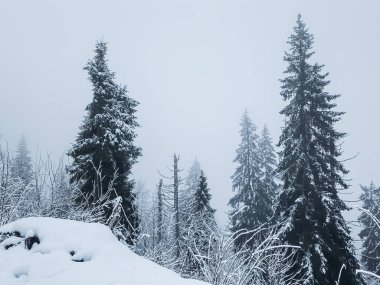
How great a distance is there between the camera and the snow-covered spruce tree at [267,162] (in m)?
29.4

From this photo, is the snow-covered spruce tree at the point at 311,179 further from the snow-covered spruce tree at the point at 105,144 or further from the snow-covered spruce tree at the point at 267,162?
the snow-covered spruce tree at the point at 267,162

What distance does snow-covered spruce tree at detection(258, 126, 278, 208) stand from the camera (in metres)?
29.4

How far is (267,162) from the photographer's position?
1249 inches

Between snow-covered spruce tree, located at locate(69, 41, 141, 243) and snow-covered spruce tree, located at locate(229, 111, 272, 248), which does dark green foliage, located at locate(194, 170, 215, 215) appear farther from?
snow-covered spruce tree, located at locate(69, 41, 141, 243)

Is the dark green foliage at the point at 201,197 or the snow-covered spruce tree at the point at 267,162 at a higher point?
the snow-covered spruce tree at the point at 267,162

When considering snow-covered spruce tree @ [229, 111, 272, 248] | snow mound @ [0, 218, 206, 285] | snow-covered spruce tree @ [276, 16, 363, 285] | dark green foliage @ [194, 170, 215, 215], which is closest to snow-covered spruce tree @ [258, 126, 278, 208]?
snow-covered spruce tree @ [229, 111, 272, 248]

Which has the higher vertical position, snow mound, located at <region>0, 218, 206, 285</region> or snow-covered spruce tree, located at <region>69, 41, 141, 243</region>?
snow-covered spruce tree, located at <region>69, 41, 141, 243</region>

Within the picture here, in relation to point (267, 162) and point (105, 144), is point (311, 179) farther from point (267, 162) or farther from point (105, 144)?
point (267, 162)

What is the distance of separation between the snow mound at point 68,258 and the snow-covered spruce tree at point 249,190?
67.4 ft

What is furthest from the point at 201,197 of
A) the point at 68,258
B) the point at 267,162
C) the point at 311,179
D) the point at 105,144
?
the point at 68,258

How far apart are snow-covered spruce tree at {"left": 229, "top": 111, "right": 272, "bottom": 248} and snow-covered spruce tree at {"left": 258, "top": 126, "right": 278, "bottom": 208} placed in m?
0.78

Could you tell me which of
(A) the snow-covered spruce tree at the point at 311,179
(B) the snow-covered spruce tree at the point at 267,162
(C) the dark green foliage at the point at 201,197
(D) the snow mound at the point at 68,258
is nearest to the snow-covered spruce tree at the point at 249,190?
(B) the snow-covered spruce tree at the point at 267,162

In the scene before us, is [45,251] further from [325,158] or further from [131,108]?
[325,158]

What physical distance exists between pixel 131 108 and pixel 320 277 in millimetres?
11642
